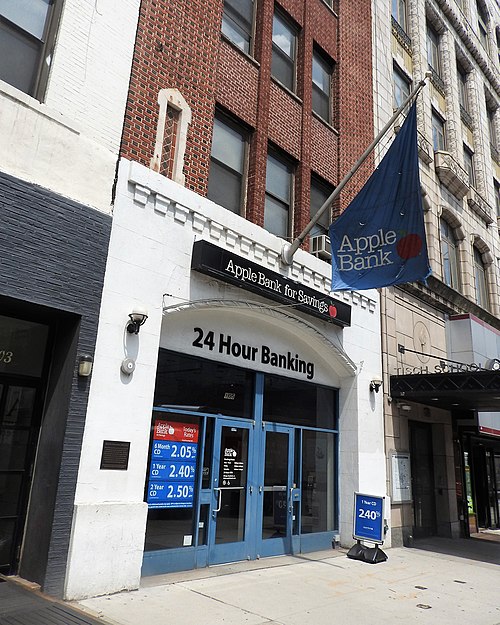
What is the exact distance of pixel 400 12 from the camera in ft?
59.9

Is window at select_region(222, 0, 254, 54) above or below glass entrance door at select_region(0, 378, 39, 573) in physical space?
above

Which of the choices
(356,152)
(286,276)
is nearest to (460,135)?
(356,152)

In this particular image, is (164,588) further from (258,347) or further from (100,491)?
(258,347)

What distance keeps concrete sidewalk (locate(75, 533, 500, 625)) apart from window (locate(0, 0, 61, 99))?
6.71 metres

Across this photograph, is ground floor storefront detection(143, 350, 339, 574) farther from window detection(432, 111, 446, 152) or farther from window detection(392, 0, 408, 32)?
window detection(392, 0, 408, 32)

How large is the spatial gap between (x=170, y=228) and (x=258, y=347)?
3142 mm

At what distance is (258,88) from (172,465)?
25.6 feet

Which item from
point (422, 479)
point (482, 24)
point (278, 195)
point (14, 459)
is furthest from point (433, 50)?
point (14, 459)

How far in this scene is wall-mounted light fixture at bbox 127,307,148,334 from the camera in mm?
7312

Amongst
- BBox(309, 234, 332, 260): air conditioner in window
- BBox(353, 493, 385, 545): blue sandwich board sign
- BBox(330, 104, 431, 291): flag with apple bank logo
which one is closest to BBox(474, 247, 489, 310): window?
BBox(309, 234, 332, 260): air conditioner in window

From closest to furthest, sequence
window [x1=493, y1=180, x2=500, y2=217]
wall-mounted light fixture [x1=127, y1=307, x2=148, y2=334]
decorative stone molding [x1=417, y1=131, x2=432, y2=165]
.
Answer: wall-mounted light fixture [x1=127, y1=307, x2=148, y2=334] < decorative stone molding [x1=417, y1=131, x2=432, y2=165] < window [x1=493, y1=180, x2=500, y2=217]

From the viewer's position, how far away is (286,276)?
10.3 meters

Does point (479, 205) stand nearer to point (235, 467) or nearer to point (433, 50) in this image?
point (433, 50)

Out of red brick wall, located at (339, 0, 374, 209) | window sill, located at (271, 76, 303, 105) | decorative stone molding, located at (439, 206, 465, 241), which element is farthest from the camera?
decorative stone molding, located at (439, 206, 465, 241)
